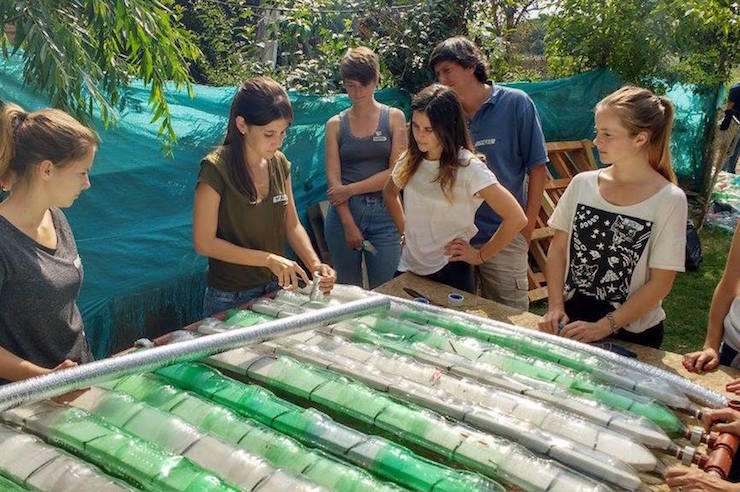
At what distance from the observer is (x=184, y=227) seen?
12.1 ft

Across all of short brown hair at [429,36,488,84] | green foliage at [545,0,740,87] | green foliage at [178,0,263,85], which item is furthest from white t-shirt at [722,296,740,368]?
green foliage at [545,0,740,87]

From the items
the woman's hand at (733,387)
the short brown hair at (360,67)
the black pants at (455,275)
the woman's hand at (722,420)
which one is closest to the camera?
the woman's hand at (722,420)

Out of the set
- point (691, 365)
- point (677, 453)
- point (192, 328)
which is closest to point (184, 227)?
point (192, 328)

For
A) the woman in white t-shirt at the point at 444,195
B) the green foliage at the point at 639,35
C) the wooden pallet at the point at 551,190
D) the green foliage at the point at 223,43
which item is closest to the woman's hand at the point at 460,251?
the woman in white t-shirt at the point at 444,195

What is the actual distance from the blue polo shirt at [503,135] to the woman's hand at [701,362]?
1308 mm

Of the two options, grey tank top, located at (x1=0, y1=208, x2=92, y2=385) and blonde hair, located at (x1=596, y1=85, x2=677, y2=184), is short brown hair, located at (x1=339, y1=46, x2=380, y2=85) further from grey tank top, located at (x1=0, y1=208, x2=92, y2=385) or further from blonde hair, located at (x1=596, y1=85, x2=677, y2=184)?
grey tank top, located at (x1=0, y1=208, x2=92, y2=385)

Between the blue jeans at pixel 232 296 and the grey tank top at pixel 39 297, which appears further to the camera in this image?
the blue jeans at pixel 232 296

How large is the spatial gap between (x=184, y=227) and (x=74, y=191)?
186 cm

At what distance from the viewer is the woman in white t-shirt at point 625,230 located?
6.91ft

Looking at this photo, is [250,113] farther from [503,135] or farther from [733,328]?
[733,328]

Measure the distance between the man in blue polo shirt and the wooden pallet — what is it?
7.16ft

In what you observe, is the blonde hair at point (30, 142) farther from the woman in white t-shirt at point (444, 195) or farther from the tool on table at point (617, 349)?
the tool on table at point (617, 349)

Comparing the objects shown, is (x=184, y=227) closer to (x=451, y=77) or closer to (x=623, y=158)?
(x=451, y=77)

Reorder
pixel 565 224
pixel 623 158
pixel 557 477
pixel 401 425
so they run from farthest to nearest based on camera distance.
Result: pixel 565 224 → pixel 623 158 → pixel 401 425 → pixel 557 477
